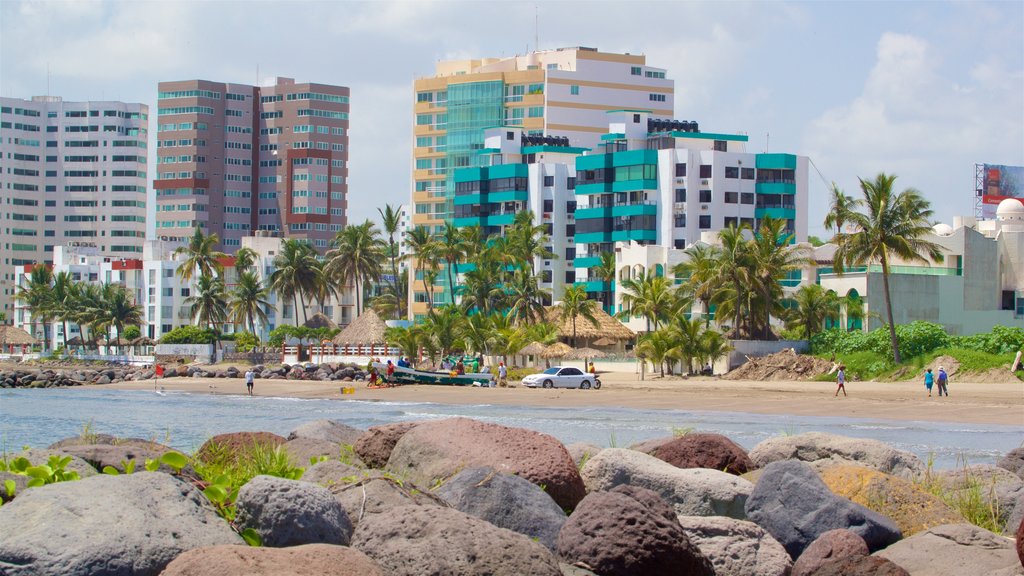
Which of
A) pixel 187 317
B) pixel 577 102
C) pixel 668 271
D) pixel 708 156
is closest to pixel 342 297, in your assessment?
pixel 187 317

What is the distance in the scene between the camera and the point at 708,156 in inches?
3765

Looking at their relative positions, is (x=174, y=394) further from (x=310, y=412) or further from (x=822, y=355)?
(x=822, y=355)

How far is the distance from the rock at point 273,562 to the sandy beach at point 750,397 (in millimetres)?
31622

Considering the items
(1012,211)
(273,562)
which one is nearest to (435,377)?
(1012,211)

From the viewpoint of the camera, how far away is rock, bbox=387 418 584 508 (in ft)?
36.4

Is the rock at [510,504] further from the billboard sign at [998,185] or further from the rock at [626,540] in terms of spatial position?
the billboard sign at [998,185]

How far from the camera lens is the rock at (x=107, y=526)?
7.59 meters

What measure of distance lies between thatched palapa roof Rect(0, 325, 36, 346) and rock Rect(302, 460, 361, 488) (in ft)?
399

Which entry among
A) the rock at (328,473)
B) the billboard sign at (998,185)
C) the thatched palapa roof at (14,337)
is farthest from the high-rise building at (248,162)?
the rock at (328,473)

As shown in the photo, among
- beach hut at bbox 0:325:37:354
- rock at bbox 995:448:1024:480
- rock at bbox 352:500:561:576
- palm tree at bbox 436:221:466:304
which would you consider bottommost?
beach hut at bbox 0:325:37:354

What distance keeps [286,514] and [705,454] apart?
21.4 ft

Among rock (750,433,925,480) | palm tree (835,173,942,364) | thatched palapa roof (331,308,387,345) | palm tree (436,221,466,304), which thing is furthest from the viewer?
palm tree (436,221,466,304)

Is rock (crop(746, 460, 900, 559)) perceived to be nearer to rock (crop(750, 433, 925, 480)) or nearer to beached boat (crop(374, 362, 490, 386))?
rock (crop(750, 433, 925, 480))

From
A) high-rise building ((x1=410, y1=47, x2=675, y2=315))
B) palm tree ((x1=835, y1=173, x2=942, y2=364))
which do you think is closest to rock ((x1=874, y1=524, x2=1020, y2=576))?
palm tree ((x1=835, y1=173, x2=942, y2=364))
